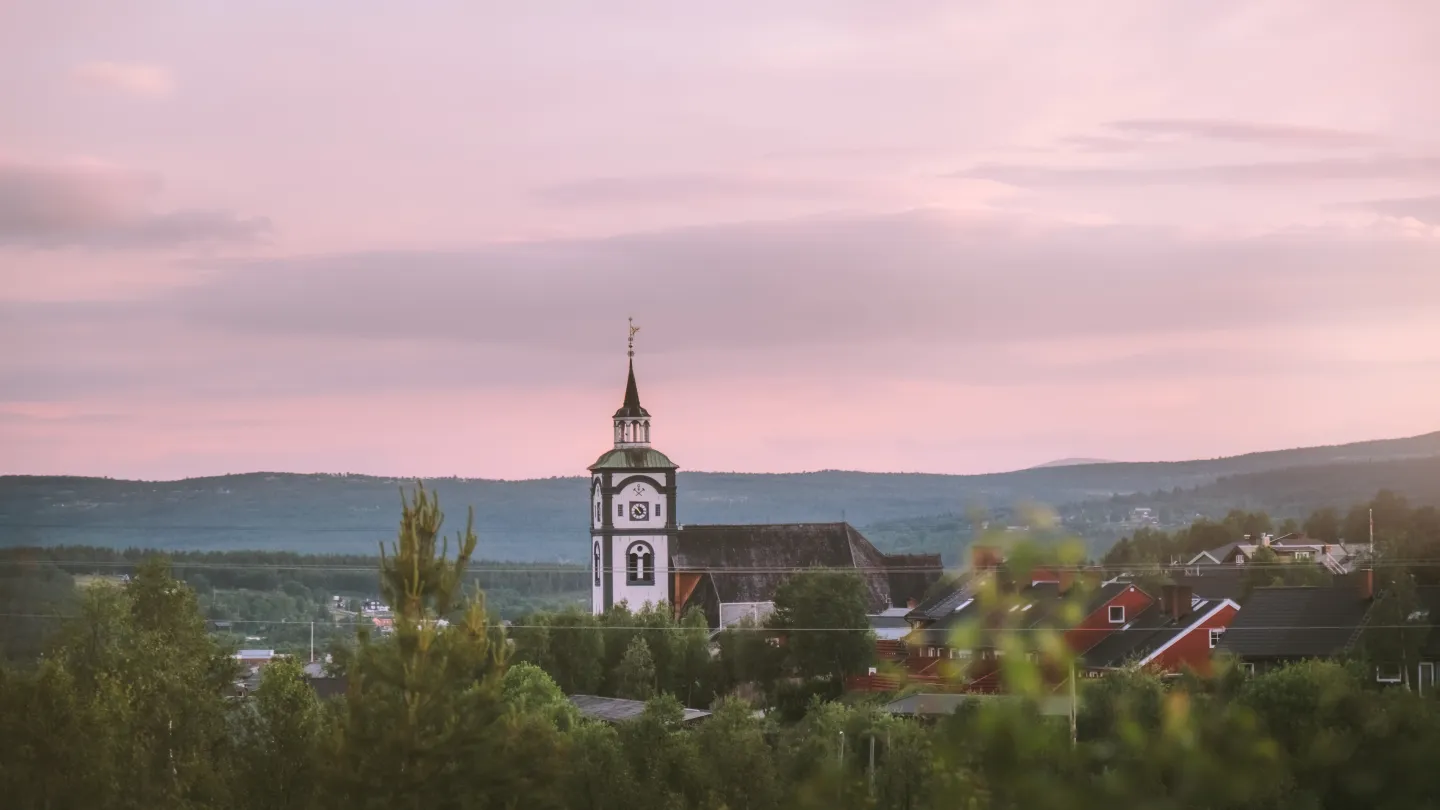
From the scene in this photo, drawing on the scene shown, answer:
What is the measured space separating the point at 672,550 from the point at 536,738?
8152cm

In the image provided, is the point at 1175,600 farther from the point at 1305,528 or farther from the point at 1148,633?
the point at 1305,528

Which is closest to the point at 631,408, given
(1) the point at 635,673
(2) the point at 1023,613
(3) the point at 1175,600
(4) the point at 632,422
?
(4) the point at 632,422

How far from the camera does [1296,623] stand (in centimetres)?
5306

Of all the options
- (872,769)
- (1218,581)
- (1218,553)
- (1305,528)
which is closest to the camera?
(872,769)

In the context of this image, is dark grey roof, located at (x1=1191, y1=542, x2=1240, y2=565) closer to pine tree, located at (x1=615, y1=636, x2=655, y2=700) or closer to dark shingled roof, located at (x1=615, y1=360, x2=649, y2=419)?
dark shingled roof, located at (x1=615, y1=360, x2=649, y2=419)

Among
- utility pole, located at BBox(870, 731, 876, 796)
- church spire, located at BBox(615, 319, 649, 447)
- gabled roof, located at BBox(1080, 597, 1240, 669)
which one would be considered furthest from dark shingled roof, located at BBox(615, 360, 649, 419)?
utility pole, located at BBox(870, 731, 876, 796)

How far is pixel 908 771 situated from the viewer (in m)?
22.7

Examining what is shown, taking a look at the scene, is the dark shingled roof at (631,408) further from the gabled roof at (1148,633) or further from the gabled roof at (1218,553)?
the gabled roof at (1148,633)

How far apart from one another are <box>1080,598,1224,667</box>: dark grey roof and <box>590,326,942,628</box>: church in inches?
1886

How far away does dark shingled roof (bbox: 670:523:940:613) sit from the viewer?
105 meters

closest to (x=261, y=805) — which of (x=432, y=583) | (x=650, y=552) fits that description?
(x=432, y=583)

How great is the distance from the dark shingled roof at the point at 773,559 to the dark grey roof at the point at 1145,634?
4759 centimetres

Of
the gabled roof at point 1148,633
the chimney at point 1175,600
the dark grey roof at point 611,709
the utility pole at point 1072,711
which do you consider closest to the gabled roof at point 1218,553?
the dark grey roof at point 611,709

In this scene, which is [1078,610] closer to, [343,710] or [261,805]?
[343,710]
